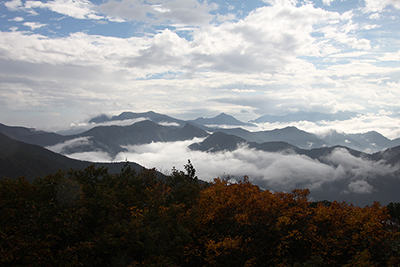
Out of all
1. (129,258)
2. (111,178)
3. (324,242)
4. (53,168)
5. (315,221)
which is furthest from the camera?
(53,168)

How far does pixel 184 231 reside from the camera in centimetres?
1491

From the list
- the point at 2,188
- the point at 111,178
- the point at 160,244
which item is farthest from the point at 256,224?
the point at 2,188

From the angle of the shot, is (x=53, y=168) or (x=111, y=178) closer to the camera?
(x=111, y=178)

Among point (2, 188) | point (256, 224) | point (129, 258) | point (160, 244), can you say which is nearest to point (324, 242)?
point (256, 224)

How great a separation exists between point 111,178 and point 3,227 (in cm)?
1043

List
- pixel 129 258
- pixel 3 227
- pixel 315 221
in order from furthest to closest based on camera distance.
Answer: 1. pixel 315 221
2. pixel 129 258
3. pixel 3 227

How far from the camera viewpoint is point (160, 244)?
47.2ft

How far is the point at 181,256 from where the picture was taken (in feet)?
51.2

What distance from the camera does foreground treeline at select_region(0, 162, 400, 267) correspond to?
12781mm

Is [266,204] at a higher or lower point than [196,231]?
higher

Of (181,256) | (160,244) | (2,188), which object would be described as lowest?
(181,256)

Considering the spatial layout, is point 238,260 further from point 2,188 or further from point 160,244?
point 2,188

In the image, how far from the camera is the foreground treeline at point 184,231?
41.9ft

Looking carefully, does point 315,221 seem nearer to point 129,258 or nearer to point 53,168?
point 129,258
